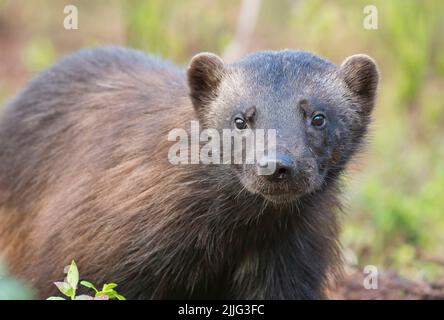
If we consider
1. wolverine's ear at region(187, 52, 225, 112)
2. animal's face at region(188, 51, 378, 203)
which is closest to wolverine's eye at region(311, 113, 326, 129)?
animal's face at region(188, 51, 378, 203)

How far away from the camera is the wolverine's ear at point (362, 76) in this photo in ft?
20.0

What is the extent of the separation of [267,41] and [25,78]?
15.4ft

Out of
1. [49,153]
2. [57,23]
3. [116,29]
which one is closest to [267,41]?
[116,29]

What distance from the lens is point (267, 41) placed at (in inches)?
680

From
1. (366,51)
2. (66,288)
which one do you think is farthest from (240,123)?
(366,51)

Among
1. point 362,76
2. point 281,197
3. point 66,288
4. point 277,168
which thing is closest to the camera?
point 66,288

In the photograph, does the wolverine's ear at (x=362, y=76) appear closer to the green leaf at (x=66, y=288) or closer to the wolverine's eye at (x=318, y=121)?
the wolverine's eye at (x=318, y=121)

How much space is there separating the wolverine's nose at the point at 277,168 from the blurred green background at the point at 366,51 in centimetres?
300

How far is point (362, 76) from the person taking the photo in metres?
6.15

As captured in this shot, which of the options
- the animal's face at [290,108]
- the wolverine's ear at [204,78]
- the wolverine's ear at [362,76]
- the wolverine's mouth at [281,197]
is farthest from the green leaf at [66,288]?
the wolverine's ear at [362,76]

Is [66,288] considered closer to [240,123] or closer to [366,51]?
[240,123]

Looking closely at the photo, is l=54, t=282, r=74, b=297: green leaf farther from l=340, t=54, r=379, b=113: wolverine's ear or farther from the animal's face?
l=340, t=54, r=379, b=113: wolverine's ear

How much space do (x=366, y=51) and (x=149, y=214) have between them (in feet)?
29.5
